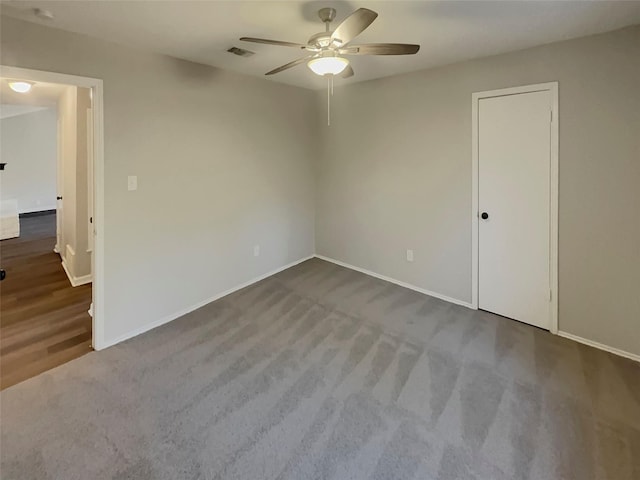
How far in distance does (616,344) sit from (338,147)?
3.50 metres

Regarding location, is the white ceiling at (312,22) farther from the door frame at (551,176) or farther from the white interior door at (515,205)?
the white interior door at (515,205)

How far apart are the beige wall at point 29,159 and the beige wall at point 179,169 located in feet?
24.6

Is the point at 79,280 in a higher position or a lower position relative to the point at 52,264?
lower

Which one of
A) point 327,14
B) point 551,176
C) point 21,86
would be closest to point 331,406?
point 327,14

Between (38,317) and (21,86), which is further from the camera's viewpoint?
(21,86)

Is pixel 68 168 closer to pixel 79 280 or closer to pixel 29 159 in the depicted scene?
pixel 79 280

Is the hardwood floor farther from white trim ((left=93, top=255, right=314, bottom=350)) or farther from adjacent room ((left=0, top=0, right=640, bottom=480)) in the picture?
white trim ((left=93, top=255, right=314, bottom=350))

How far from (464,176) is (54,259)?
5768 mm

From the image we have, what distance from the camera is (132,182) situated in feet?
9.43

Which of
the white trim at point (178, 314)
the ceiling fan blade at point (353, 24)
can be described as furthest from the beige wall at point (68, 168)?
the ceiling fan blade at point (353, 24)

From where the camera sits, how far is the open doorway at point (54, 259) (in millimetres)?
2695

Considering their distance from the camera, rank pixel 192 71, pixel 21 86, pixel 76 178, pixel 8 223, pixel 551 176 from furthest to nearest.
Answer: pixel 8 223 < pixel 76 178 < pixel 21 86 < pixel 192 71 < pixel 551 176

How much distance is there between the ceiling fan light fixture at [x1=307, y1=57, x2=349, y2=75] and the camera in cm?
209

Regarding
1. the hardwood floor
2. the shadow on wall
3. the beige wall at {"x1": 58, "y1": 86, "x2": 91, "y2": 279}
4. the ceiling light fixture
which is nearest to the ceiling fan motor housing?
the shadow on wall
